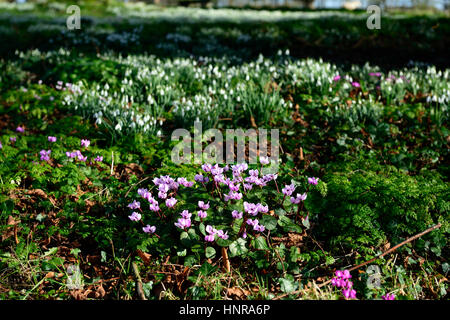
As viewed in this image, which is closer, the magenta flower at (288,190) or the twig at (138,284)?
the twig at (138,284)

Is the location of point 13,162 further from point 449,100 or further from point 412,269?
point 449,100

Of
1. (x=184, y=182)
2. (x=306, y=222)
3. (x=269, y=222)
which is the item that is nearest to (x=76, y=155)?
(x=184, y=182)

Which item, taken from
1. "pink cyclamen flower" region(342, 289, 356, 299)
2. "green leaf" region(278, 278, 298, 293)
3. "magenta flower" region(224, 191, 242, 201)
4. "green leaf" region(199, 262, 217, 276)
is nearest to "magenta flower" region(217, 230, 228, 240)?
"green leaf" region(199, 262, 217, 276)

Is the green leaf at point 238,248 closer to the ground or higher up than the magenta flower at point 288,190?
closer to the ground

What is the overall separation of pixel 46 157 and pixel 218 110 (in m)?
2.15

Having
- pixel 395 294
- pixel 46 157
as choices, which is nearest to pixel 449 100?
pixel 395 294

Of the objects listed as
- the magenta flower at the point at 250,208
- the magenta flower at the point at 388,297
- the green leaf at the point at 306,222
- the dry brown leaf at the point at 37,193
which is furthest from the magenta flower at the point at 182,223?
the dry brown leaf at the point at 37,193

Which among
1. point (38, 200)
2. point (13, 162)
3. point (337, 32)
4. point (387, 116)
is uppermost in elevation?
point (337, 32)

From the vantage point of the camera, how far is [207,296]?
243 cm

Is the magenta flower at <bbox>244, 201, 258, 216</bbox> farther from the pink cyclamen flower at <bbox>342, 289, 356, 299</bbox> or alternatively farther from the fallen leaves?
the fallen leaves

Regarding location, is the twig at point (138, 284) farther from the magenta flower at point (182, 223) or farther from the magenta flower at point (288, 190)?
the magenta flower at point (288, 190)

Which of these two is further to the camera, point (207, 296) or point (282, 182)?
point (282, 182)

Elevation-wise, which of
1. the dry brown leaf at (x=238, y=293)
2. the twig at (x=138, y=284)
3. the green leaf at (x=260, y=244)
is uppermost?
the green leaf at (x=260, y=244)

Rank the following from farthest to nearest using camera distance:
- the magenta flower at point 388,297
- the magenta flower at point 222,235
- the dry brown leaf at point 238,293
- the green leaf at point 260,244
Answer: the green leaf at point 260,244, the magenta flower at point 222,235, the dry brown leaf at point 238,293, the magenta flower at point 388,297
